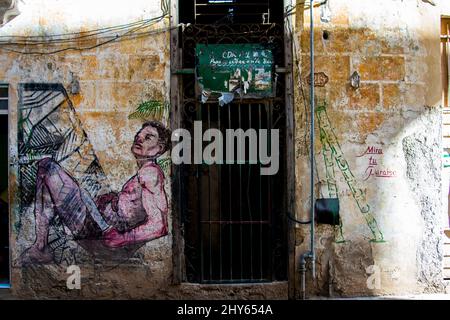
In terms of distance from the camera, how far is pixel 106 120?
659 cm

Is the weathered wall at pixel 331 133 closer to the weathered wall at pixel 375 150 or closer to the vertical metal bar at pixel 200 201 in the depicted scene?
the weathered wall at pixel 375 150

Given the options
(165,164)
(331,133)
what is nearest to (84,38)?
(165,164)

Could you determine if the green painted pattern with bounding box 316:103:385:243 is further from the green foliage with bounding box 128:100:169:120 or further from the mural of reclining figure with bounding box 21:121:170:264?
the mural of reclining figure with bounding box 21:121:170:264

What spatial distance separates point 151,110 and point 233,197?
1392 mm

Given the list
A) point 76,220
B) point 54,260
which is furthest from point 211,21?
point 54,260

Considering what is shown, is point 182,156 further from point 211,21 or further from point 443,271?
point 443,271

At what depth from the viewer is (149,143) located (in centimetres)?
660

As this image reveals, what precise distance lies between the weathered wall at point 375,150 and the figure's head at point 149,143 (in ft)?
5.10

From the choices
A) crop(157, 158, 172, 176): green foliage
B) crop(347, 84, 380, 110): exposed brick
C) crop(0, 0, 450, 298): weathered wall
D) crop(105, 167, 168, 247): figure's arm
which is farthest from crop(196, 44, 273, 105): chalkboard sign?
crop(105, 167, 168, 247): figure's arm

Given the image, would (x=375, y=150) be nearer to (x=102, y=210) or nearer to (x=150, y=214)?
(x=150, y=214)

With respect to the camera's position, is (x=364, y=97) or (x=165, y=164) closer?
(x=165, y=164)

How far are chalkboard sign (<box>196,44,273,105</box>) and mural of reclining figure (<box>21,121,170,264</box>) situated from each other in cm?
132

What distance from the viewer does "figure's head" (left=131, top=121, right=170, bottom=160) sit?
659cm

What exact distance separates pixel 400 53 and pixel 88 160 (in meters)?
3.87
